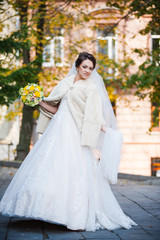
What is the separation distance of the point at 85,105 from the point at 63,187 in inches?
40.8

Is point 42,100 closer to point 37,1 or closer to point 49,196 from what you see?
point 49,196

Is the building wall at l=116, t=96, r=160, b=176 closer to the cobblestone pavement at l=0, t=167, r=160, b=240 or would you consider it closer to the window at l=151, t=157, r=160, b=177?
the window at l=151, t=157, r=160, b=177

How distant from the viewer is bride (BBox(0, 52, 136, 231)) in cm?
447

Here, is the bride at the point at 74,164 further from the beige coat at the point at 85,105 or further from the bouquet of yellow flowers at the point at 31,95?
the bouquet of yellow flowers at the point at 31,95

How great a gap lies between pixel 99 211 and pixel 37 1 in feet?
Answer: 38.0

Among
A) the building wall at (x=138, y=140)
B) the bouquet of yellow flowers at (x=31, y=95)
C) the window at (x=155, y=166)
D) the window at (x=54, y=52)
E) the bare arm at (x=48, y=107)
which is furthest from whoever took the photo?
the window at (x=155, y=166)

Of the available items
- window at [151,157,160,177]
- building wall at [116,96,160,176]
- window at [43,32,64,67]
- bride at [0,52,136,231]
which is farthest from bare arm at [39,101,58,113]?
window at [151,157,160,177]

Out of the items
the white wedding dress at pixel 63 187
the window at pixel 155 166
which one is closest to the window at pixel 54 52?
the window at pixel 155 166

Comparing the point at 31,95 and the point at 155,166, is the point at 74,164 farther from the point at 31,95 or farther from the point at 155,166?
the point at 155,166

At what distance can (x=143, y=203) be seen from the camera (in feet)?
22.5

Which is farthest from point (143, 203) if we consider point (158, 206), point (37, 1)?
point (37, 1)

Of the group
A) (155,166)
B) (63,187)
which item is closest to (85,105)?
(63,187)

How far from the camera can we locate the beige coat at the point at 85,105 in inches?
191

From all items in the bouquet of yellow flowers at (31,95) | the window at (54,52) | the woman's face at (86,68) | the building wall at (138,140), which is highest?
the window at (54,52)
